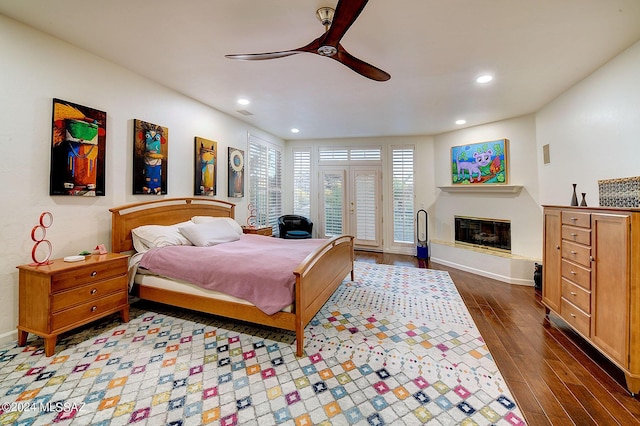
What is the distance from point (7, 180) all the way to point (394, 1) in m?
3.54

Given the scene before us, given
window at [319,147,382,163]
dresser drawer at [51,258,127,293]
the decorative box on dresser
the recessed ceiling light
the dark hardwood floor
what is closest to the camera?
the dark hardwood floor

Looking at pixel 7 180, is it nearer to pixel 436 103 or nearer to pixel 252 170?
pixel 252 170

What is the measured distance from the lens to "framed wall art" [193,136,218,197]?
4082mm

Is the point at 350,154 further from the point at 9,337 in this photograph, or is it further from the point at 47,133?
the point at 9,337

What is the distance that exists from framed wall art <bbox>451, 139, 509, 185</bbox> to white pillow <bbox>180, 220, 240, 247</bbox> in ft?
15.1

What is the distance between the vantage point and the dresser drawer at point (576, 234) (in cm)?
224

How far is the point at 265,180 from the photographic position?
5918mm

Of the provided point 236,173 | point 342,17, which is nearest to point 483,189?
point 342,17

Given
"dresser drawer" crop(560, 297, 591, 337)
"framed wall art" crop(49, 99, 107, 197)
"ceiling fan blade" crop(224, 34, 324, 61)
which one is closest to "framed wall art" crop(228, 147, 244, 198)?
"framed wall art" crop(49, 99, 107, 197)

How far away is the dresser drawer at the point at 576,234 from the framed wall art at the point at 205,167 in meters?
4.62

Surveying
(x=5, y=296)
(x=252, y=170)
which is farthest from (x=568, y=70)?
(x=5, y=296)

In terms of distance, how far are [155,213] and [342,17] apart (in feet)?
10.5

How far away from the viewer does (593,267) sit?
2.16m

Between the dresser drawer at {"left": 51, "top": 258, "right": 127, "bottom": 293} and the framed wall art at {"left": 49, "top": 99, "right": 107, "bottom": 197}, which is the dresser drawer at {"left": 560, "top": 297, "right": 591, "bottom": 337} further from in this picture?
the framed wall art at {"left": 49, "top": 99, "right": 107, "bottom": 197}
